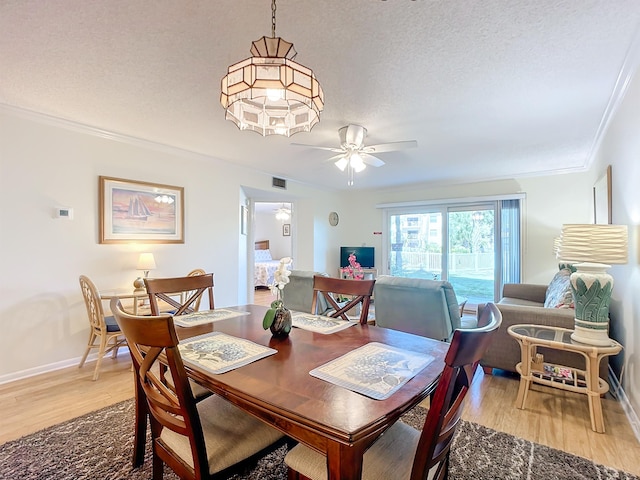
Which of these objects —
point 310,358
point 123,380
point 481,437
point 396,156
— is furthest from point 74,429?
point 396,156

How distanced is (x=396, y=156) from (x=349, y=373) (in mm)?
3410

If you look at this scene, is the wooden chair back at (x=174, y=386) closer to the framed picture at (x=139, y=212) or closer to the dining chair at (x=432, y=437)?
the dining chair at (x=432, y=437)

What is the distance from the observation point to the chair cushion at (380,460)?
106cm

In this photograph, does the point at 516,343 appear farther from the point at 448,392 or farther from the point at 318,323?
the point at 448,392

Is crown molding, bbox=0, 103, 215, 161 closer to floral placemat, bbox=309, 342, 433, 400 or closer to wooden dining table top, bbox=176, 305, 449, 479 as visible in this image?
wooden dining table top, bbox=176, 305, 449, 479

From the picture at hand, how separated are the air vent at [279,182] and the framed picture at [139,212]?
1.64m

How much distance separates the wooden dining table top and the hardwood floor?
124 cm

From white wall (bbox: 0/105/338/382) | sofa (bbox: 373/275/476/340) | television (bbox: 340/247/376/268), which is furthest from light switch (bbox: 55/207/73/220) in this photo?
television (bbox: 340/247/376/268)

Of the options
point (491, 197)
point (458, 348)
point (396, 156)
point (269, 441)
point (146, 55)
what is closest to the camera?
point (458, 348)

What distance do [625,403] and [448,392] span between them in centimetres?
244

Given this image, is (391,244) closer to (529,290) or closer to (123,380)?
(529,290)

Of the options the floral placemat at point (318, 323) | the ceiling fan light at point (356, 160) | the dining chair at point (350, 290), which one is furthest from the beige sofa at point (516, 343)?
the ceiling fan light at point (356, 160)

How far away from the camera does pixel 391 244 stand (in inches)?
259

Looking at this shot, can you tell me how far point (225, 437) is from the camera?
4.08ft
